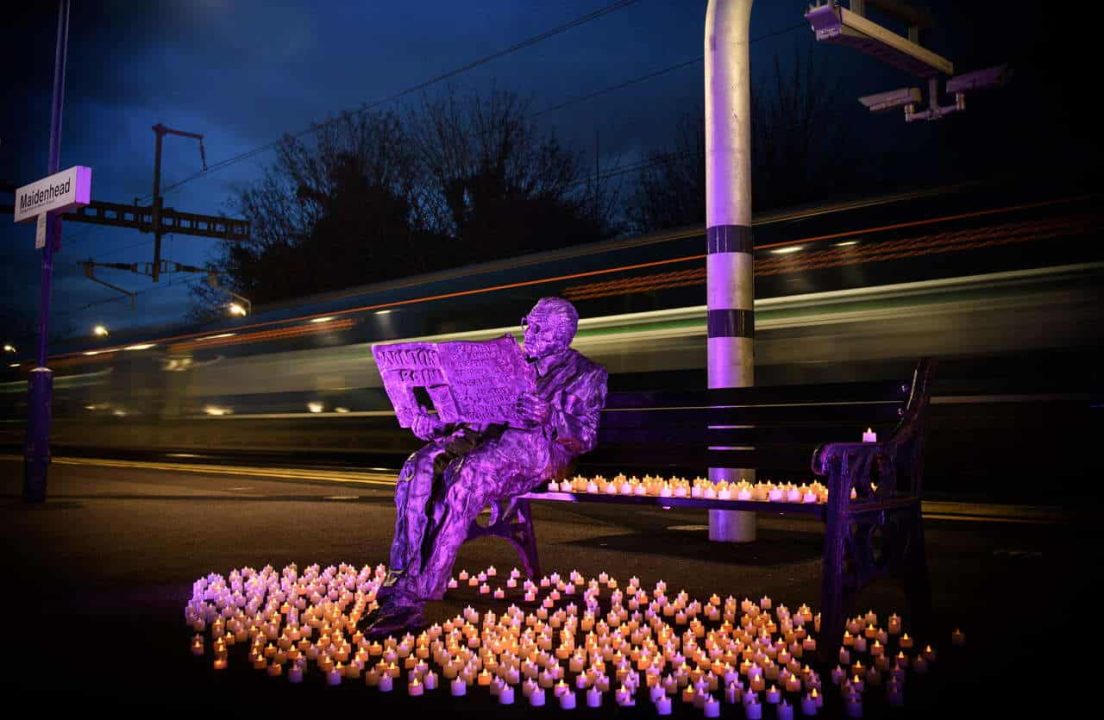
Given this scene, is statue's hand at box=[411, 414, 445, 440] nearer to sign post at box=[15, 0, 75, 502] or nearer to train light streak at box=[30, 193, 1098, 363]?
train light streak at box=[30, 193, 1098, 363]

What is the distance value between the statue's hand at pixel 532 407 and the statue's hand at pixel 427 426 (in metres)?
0.46

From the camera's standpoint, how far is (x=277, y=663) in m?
3.99

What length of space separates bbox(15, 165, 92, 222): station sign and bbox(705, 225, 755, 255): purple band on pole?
6.67 metres

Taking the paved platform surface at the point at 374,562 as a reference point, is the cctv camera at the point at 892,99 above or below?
above

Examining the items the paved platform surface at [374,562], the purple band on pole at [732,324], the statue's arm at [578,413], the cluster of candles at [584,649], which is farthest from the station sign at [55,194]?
the statue's arm at [578,413]

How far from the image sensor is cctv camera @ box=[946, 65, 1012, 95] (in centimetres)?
999

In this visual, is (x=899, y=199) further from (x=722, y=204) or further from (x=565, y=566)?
(x=565, y=566)

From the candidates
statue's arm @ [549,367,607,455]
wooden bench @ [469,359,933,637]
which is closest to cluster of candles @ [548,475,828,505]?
wooden bench @ [469,359,933,637]

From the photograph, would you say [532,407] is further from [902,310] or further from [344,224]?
[344,224]

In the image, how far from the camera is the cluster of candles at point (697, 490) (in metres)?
4.92

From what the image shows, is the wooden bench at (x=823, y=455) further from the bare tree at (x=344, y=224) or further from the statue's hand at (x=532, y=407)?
the bare tree at (x=344, y=224)

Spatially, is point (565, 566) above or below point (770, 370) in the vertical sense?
below

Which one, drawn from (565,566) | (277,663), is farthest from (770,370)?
(277,663)

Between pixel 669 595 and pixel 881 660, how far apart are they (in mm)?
1797
